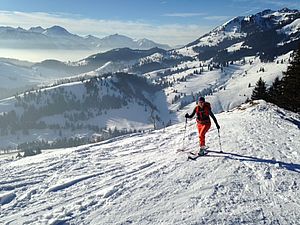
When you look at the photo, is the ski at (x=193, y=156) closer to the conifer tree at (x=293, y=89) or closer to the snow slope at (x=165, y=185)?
the snow slope at (x=165, y=185)

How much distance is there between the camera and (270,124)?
26.4 meters

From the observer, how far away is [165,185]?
1558 centimetres

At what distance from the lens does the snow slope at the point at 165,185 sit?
42.5ft

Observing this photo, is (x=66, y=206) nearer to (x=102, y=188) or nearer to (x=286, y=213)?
(x=102, y=188)

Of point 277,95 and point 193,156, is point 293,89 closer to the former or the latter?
point 277,95

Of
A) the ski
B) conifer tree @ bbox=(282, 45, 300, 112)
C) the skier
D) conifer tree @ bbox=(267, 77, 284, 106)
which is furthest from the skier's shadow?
conifer tree @ bbox=(267, 77, 284, 106)

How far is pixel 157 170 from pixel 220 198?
14.8ft

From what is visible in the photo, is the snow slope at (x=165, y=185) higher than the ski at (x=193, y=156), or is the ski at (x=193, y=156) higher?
the ski at (x=193, y=156)

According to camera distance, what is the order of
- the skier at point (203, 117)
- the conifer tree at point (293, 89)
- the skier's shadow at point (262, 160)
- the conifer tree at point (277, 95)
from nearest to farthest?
the skier's shadow at point (262, 160) → the skier at point (203, 117) → the conifer tree at point (293, 89) → the conifer tree at point (277, 95)

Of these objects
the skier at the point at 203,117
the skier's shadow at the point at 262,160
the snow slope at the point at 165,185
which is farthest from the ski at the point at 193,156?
the skier's shadow at the point at 262,160

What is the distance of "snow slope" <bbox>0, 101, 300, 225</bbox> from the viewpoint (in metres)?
13.0

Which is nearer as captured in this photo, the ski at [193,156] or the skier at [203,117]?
the ski at [193,156]

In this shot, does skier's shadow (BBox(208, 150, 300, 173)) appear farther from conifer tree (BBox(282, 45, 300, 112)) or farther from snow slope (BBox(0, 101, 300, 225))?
conifer tree (BBox(282, 45, 300, 112))

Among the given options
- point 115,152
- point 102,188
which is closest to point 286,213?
point 102,188
